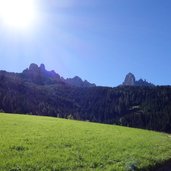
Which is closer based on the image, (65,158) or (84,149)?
(65,158)

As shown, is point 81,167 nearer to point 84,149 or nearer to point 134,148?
point 84,149

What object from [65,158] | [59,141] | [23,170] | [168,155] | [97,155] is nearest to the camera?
[23,170]

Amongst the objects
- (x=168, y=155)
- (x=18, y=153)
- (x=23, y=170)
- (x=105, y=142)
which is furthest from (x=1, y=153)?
(x=168, y=155)

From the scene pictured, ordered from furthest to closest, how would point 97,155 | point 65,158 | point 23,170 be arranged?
point 97,155 < point 65,158 < point 23,170

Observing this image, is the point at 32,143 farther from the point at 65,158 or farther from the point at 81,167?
the point at 81,167

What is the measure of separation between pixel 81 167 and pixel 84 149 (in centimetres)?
663

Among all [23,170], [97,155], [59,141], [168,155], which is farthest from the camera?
[168,155]

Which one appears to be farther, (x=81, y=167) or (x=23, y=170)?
(x=81, y=167)

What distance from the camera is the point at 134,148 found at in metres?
35.4

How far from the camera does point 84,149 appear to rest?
98.5ft

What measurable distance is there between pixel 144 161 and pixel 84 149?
5.34m

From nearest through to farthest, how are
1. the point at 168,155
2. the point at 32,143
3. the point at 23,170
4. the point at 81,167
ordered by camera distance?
the point at 23,170
the point at 81,167
the point at 32,143
the point at 168,155

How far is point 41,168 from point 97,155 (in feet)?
24.7

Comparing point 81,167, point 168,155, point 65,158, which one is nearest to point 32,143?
point 65,158
